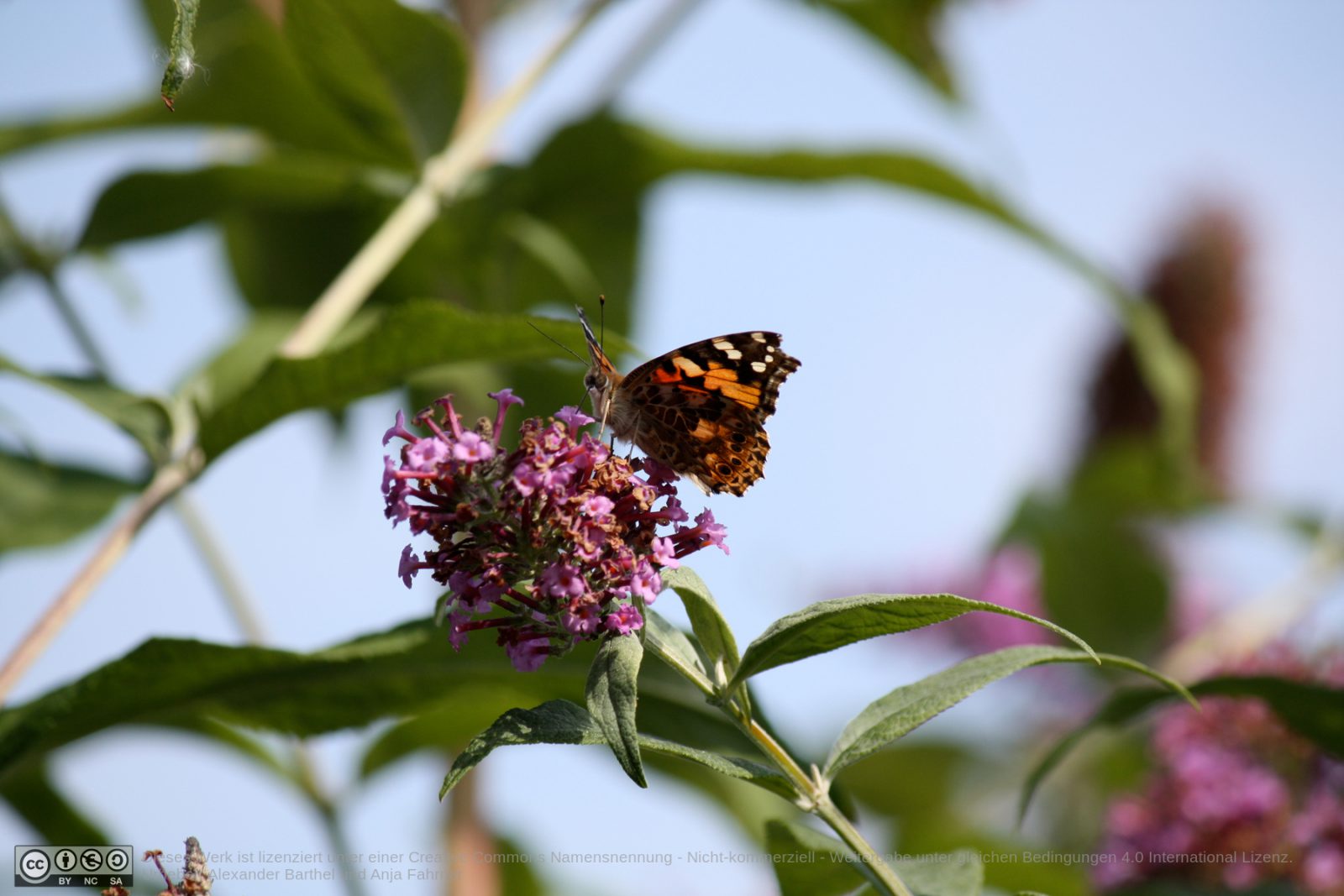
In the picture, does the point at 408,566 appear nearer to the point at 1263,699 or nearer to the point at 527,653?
the point at 527,653

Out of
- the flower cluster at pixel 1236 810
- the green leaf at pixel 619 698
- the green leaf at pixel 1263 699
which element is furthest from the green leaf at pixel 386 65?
the flower cluster at pixel 1236 810

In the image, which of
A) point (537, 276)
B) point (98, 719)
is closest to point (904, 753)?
point (537, 276)

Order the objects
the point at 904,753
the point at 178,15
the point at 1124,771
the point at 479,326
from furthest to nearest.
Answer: the point at 904,753 → the point at 1124,771 → the point at 479,326 → the point at 178,15

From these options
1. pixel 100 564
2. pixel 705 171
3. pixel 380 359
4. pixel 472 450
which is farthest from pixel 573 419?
pixel 705 171

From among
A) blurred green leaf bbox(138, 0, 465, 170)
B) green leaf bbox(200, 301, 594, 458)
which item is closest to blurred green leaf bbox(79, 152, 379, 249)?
blurred green leaf bbox(138, 0, 465, 170)

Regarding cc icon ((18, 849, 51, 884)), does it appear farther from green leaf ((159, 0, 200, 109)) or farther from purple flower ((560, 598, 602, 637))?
green leaf ((159, 0, 200, 109))

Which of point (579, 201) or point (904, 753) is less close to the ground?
point (579, 201)

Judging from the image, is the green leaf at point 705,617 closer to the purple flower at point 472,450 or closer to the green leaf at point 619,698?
the green leaf at point 619,698

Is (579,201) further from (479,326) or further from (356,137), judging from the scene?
(479,326)
